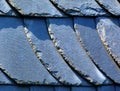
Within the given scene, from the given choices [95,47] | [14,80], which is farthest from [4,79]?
[95,47]

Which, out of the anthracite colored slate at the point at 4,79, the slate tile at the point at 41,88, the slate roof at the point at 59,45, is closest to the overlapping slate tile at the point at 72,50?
the slate roof at the point at 59,45

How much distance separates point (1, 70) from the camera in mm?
2074

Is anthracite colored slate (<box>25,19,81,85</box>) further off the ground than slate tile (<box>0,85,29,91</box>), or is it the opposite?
anthracite colored slate (<box>25,19,81,85</box>)

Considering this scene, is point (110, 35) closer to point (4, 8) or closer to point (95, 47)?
point (95, 47)

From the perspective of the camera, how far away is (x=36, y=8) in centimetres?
218

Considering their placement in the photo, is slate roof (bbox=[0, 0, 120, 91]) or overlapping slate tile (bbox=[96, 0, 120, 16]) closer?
slate roof (bbox=[0, 0, 120, 91])

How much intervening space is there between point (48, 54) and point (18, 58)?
0.11 metres

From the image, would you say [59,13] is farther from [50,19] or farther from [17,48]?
[17,48]

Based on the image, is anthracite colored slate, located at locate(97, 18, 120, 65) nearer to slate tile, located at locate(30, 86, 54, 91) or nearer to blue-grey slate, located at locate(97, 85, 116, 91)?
blue-grey slate, located at locate(97, 85, 116, 91)

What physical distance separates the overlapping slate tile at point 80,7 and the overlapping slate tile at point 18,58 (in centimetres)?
17

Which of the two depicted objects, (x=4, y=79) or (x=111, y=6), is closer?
(x=4, y=79)

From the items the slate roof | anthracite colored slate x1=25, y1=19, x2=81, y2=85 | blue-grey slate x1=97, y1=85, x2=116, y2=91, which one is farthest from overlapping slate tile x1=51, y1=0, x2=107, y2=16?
blue-grey slate x1=97, y1=85, x2=116, y2=91

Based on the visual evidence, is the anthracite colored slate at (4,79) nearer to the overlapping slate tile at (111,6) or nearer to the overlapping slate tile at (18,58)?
the overlapping slate tile at (18,58)

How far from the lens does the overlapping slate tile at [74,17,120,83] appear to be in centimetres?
219
